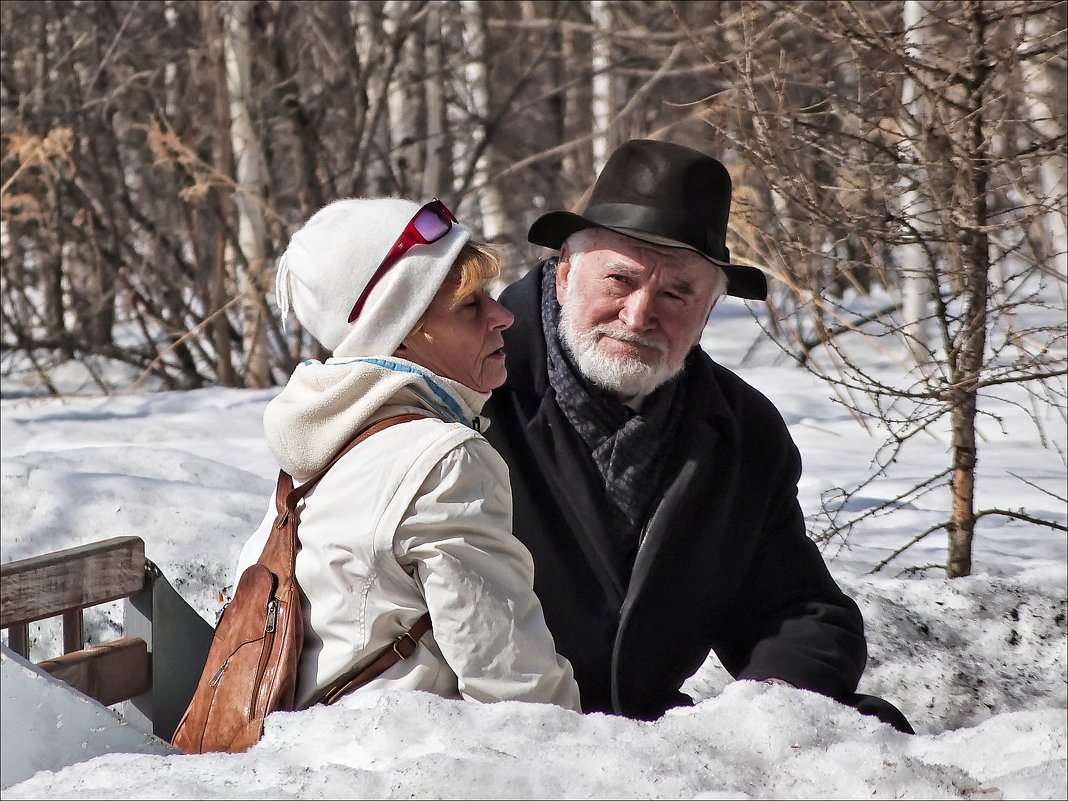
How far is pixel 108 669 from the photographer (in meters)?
2.34

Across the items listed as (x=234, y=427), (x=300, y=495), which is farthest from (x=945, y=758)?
(x=234, y=427)

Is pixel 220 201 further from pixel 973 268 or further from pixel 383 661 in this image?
pixel 383 661

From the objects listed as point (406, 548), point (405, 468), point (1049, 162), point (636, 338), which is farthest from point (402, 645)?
point (1049, 162)

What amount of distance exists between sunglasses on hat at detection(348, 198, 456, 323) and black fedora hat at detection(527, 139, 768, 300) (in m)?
0.68

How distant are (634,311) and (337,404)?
0.89m

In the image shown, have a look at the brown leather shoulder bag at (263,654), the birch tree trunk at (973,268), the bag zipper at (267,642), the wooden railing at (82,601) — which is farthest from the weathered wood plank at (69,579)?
the birch tree trunk at (973,268)

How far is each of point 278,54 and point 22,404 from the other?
8.32 ft

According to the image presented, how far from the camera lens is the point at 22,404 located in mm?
7203

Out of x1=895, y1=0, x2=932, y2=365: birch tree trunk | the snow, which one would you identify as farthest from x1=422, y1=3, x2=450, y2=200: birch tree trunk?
x1=895, y1=0, x2=932, y2=365: birch tree trunk

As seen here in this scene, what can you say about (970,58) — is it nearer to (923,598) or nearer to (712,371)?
(712,371)

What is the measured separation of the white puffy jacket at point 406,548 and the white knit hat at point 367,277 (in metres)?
0.06

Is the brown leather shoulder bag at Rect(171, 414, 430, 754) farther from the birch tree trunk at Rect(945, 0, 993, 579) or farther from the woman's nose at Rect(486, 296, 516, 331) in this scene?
the birch tree trunk at Rect(945, 0, 993, 579)

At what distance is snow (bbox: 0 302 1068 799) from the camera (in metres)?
1.65

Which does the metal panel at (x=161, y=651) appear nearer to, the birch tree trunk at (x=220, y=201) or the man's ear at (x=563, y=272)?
the man's ear at (x=563, y=272)
